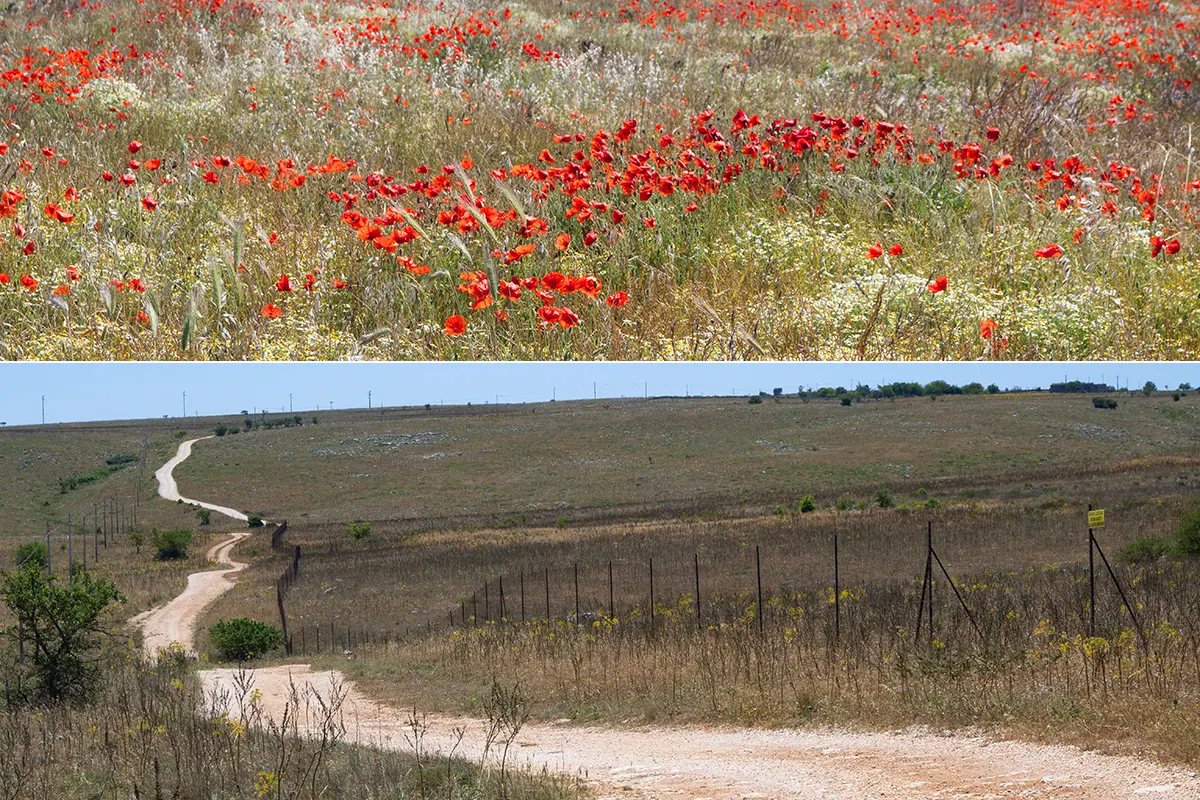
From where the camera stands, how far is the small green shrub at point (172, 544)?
30.7 m

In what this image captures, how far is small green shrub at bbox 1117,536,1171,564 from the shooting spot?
53.3 feet

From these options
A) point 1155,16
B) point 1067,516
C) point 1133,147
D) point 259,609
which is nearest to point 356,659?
point 259,609

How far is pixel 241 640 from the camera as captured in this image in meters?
16.6

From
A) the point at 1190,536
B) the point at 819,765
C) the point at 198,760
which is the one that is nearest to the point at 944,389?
the point at 1190,536

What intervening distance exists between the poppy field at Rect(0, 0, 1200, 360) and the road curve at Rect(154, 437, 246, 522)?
26.5 m

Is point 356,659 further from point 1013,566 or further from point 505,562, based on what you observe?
point 1013,566

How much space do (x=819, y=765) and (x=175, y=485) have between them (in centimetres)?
3463

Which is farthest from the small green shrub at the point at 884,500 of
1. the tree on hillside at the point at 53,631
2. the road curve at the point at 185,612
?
the tree on hillside at the point at 53,631

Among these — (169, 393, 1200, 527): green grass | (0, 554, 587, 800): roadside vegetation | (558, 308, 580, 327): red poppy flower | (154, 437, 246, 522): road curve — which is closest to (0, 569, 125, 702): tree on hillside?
(0, 554, 587, 800): roadside vegetation

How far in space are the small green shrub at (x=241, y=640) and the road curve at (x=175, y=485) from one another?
1906 cm

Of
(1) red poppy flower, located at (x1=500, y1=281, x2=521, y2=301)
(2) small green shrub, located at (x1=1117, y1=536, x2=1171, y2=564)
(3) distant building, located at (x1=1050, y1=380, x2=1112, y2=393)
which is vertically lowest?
(2) small green shrub, located at (x1=1117, y1=536, x2=1171, y2=564)

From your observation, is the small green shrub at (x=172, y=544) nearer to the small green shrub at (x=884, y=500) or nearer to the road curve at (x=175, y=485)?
the road curve at (x=175, y=485)

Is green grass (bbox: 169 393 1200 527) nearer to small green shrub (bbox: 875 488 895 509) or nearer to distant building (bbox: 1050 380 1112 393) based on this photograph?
small green shrub (bbox: 875 488 895 509)

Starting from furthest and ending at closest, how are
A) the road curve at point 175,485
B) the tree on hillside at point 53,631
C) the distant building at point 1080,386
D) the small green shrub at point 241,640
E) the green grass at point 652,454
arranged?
the green grass at point 652,454, the road curve at point 175,485, the small green shrub at point 241,640, the tree on hillside at point 53,631, the distant building at point 1080,386
